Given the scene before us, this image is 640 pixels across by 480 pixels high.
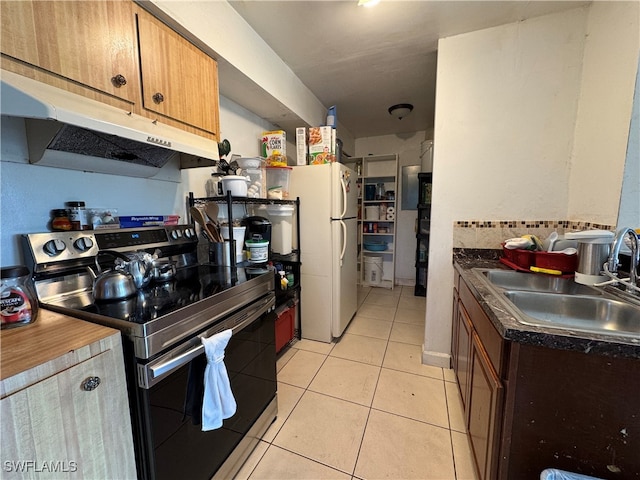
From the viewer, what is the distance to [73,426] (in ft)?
2.16

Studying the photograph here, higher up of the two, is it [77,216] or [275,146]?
[275,146]

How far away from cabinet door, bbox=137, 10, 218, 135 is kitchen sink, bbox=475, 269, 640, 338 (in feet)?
5.38

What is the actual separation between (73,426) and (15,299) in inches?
17.2

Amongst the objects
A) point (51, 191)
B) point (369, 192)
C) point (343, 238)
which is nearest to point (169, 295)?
point (51, 191)

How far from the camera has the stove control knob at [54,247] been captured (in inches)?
38.4

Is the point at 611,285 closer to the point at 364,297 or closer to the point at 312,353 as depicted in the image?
the point at 312,353

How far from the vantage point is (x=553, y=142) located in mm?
1680

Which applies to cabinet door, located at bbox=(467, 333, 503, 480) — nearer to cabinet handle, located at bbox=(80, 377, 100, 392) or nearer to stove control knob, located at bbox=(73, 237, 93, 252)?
cabinet handle, located at bbox=(80, 377, 100, 392)

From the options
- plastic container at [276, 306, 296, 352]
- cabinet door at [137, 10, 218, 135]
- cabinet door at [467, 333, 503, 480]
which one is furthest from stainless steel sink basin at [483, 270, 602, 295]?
cabinet door at [137, 10, 218, 135]

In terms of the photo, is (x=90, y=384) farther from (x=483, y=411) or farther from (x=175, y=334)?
(x=483, y=411)

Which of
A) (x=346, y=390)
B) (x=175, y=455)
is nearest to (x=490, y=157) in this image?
(x=346, y=390)

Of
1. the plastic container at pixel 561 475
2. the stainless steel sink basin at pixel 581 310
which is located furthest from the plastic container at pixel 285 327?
the plastic container at pixel 561 475

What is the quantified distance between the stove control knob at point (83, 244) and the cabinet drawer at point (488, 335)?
160 centimetres

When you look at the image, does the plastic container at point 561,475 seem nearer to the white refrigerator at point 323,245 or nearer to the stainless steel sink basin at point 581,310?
the stainless steel sink basin at point 581,310
